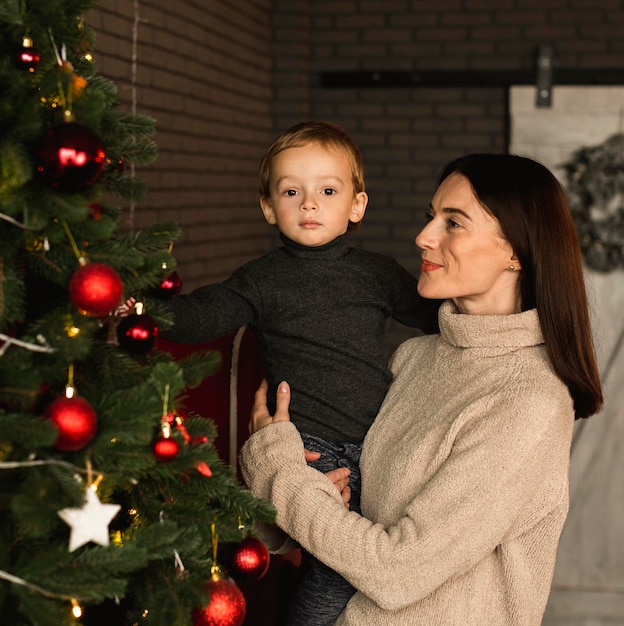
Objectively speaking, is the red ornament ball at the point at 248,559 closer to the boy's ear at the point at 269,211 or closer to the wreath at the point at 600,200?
the boy's ear at the point at 269,211

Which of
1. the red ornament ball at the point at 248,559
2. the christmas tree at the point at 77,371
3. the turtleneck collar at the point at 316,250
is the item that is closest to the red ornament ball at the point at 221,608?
the christmas tree at the point at 77,371

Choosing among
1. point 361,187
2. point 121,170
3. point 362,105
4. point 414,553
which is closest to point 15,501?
point 121,170

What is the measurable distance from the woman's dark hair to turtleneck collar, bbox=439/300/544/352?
Answer: 28 mm

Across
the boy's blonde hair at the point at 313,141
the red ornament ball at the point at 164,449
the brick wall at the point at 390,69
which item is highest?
the brick wall at the point at 390,69

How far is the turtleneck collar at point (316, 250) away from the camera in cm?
221

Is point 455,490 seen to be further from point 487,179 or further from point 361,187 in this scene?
point 361,187

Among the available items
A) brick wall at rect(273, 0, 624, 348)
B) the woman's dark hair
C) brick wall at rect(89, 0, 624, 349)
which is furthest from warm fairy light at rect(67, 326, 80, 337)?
brick wall at rect(273, 0, 624, 348)

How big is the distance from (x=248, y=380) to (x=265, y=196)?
2.18 feet

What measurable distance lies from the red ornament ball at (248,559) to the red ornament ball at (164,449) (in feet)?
1.11

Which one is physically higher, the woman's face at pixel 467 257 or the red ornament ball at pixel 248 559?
the woman's face at pixel 467 257

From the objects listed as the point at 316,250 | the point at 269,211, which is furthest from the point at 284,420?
the point at 269,211

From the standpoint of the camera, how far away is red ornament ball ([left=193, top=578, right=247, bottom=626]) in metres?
1.45

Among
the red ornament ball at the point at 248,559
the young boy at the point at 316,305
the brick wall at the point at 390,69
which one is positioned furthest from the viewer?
the brick wall at the point at 390,69

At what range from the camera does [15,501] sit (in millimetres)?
1204
